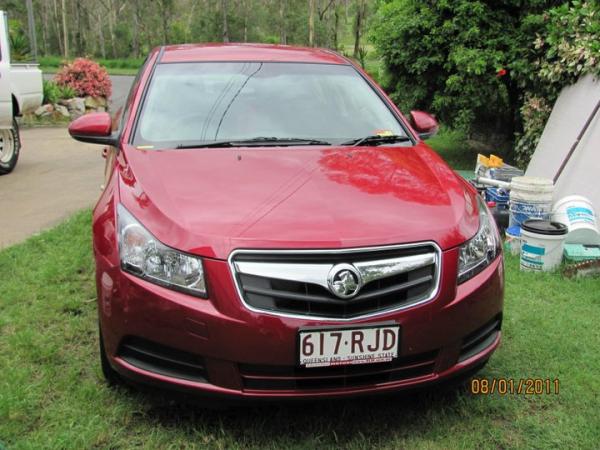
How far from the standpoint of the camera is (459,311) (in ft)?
7.76

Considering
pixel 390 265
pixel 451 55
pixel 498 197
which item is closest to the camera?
pixel 390 265

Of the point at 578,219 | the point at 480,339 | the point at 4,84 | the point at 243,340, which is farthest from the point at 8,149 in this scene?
the point at 480,339

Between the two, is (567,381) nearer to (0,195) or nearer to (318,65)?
(318,65)

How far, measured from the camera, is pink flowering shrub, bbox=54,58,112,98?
14844mm

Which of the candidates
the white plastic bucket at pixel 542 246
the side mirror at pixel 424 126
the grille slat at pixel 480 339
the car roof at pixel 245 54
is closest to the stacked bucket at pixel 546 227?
the white plastic bucket at pixel 542 246

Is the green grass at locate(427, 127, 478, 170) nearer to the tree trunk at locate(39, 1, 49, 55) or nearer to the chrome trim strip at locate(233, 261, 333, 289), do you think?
the chrome trim strip at locate(233, 261, 333, 289)

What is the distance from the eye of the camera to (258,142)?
3.20 metres

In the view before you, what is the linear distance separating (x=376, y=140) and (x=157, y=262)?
153cm

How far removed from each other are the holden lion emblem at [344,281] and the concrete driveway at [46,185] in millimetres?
3734

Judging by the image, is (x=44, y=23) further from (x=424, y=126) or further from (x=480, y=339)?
(x=480, y=339)

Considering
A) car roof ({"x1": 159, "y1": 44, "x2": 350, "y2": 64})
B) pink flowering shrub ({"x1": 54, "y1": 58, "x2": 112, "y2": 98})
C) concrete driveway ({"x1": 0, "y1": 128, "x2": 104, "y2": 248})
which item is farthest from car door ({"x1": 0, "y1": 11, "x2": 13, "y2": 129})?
pink flowering shrub ({"x1": 54, "y1": 58, "x2": 112, "y2": 98})

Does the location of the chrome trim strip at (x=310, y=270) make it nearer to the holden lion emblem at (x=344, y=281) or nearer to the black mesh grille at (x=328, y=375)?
the holden lion emblem at (x=344, y=281)

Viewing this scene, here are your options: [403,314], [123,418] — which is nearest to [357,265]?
[403,314]

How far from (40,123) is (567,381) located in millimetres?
12696
